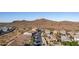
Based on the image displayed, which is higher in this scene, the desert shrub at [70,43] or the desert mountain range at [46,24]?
the desert mountain range at [46,24]

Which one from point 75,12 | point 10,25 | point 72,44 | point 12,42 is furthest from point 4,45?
point 75,12

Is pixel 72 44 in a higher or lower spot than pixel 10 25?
lower

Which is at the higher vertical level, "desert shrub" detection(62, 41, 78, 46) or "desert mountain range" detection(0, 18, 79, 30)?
"desert mountain range" detection(0, 18, 79, 30)

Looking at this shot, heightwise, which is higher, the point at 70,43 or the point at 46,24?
the point at 46,24
